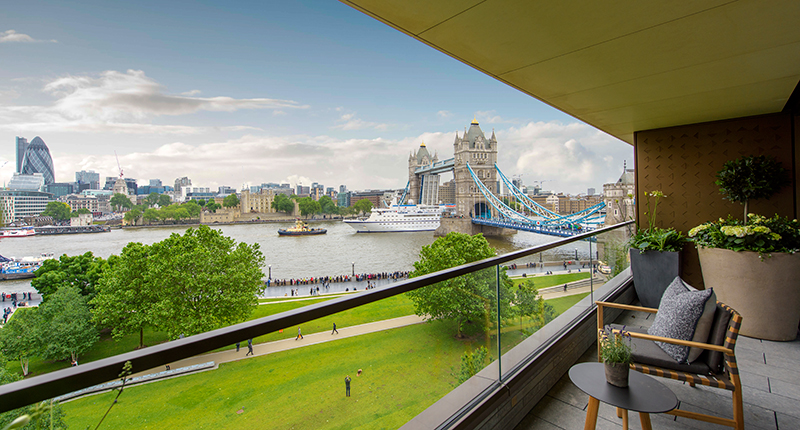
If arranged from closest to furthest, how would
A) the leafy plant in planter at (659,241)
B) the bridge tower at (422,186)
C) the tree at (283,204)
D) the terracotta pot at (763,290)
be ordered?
1. the terracotta pot at (763,290)
2. the leafy plant in planter at (659,241)
3. the tree at (283,204)
4. the bridge tower at (422,186)

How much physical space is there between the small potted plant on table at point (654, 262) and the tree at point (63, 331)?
11.4m

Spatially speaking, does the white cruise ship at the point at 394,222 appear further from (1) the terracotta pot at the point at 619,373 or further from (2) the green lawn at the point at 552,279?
(1) the terracotta pot at the point at 619,373

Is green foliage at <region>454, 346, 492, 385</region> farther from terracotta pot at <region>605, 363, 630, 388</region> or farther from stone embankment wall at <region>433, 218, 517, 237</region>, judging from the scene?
stone embankment wall at <region>433, 218, 517, 237</region>

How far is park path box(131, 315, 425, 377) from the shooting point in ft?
2.38

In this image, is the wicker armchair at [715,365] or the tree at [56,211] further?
the tree at [56,211]

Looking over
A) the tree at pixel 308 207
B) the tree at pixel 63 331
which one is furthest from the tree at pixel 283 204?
the tree at pixel 63 331

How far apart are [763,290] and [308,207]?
5915 cm

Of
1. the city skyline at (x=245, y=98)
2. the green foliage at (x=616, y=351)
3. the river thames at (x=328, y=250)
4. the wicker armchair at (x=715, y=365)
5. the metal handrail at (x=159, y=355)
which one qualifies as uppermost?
the city skyline at (x=245, y=98)

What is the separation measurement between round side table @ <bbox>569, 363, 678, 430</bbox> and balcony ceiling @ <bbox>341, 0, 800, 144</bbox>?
143cm

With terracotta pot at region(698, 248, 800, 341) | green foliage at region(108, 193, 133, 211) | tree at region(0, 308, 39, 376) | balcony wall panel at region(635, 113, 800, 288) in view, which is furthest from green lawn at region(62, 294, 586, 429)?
green foliage at region(108, 193, 133, 211)

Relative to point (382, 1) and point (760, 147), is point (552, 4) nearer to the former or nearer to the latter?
point (382, 1)

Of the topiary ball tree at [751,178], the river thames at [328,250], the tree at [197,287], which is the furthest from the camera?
the river thames at [328,250]

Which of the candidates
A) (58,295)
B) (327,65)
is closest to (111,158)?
(327,65)

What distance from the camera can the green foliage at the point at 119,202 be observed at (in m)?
55.2
